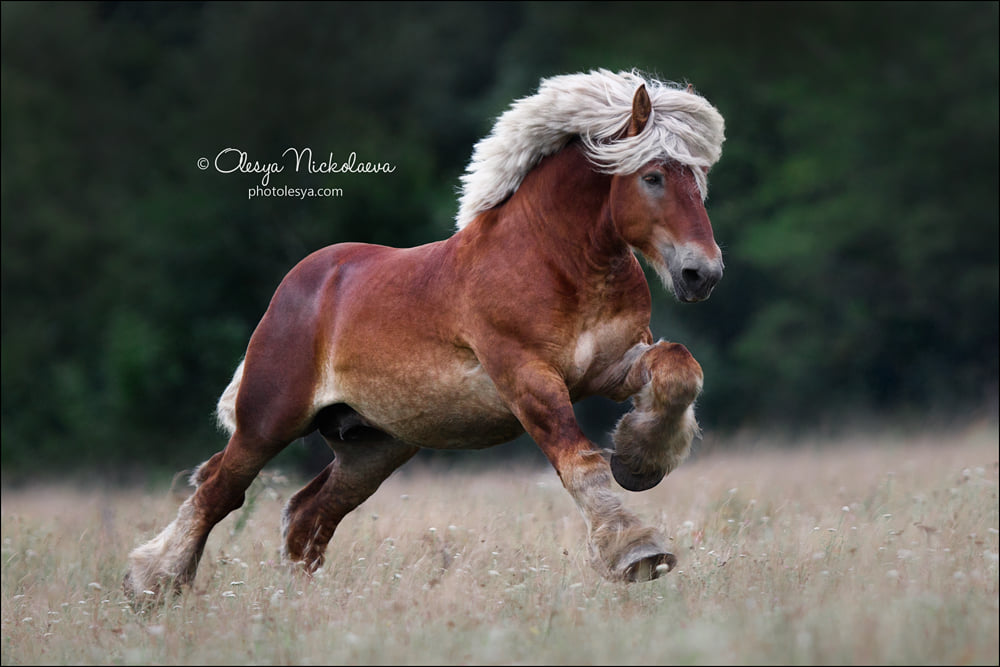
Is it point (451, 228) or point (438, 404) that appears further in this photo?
point (451, 228)

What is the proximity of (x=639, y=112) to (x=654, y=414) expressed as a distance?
4.40ft

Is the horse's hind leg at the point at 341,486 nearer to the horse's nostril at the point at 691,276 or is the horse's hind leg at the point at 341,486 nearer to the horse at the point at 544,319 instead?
the horse at the point at 544,319

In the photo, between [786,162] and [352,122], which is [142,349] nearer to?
[352,122]

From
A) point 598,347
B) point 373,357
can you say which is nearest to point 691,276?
point 598,347

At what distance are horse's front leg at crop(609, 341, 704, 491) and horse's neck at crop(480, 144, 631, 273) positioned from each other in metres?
0.49

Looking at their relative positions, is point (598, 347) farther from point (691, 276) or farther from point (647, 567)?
point (647, 567)

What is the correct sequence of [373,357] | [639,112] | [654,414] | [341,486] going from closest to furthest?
1. [654,414]
2. [639,112]
3. [373,357]
4. [341,486]

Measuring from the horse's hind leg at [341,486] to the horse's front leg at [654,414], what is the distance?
1.82 metres

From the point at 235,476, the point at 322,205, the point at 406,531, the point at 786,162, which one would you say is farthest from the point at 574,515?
the point at 786,162

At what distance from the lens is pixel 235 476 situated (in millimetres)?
6422

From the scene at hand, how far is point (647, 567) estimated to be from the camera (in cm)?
455

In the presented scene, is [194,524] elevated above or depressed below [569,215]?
below

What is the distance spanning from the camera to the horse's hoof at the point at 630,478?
5137mm

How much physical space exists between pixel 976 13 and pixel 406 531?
1802 cm
